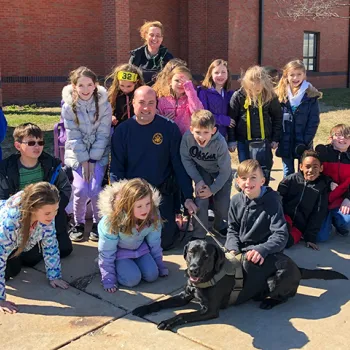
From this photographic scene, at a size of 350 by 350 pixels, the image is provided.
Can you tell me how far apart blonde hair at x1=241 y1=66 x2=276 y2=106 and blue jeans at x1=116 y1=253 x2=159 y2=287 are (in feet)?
7.36

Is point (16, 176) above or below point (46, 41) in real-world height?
below

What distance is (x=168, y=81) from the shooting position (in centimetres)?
512

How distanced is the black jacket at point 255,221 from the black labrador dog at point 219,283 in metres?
0.29

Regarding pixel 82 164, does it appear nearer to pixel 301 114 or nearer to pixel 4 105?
pixel 301 114

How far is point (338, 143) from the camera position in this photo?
4.91m

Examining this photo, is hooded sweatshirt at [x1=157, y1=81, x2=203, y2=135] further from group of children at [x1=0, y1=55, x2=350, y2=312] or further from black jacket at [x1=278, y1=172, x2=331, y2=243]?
black jacket at [x1=278, y1=172, x2=331, y2=243]

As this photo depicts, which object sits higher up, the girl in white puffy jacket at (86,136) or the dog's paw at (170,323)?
the girl in white puffy jacket at (86,136)

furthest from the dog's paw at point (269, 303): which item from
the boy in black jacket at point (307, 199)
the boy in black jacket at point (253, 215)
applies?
the boy in black jacket at point (307, 199)

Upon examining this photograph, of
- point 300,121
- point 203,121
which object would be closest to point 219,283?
point 203,121

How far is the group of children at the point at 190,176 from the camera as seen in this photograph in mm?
3709

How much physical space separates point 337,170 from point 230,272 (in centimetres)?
214

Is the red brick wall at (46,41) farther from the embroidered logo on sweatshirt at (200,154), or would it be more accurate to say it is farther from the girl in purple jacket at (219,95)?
the embroidered logo on sweatshirt at (200,154)

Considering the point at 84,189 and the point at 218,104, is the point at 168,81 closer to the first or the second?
the point at 218,104

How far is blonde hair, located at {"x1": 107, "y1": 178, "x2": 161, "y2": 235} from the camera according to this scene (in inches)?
143
